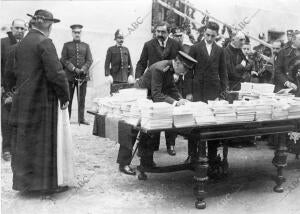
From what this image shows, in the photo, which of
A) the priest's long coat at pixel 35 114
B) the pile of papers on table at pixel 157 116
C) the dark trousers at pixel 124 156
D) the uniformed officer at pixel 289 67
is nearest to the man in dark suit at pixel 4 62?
the priest's long coat at pixel 35 114

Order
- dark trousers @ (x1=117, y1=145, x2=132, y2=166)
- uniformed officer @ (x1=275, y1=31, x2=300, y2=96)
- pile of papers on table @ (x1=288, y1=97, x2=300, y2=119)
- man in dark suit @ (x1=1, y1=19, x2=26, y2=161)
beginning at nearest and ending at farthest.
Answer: pile of papers on table @ (x1=288, y1=97, x2=300, y2=119)
dark trousers @ (x1=117, y1=145, x2=132, y2=166)
man in dark suit @ (x1=1, y1=19, x2=26, y2=161)
uniformed officer @ (x1=275, y1=31, x2=300, y2=96)

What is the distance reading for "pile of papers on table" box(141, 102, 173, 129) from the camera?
426 centimetres

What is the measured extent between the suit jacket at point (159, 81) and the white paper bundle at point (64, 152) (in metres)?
1.04

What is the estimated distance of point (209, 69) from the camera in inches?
261

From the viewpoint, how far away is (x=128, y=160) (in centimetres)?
580

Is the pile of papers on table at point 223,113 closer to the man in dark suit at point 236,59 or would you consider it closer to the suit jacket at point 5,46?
the man in dark suit at point 236,59

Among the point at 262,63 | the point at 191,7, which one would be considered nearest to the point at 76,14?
the point at 191,7

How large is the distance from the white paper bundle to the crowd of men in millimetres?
60

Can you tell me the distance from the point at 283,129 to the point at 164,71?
4.90 ft

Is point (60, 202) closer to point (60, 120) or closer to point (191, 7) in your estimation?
point (60, 120)

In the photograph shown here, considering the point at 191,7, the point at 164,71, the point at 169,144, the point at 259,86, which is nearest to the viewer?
the point at 164,71

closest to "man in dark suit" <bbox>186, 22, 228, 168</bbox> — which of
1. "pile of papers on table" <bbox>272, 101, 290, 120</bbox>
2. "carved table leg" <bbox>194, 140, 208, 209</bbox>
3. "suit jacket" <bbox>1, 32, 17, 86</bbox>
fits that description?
"pile of papers on table" <bbox>272, 101, 290, 120</bbox>

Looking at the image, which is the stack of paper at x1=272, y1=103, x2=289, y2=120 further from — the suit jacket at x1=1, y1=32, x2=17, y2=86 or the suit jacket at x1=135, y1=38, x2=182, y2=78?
the suit jacket at x1=1, y1=32, x2=17, y2=86

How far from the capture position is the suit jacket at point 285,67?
697cm
